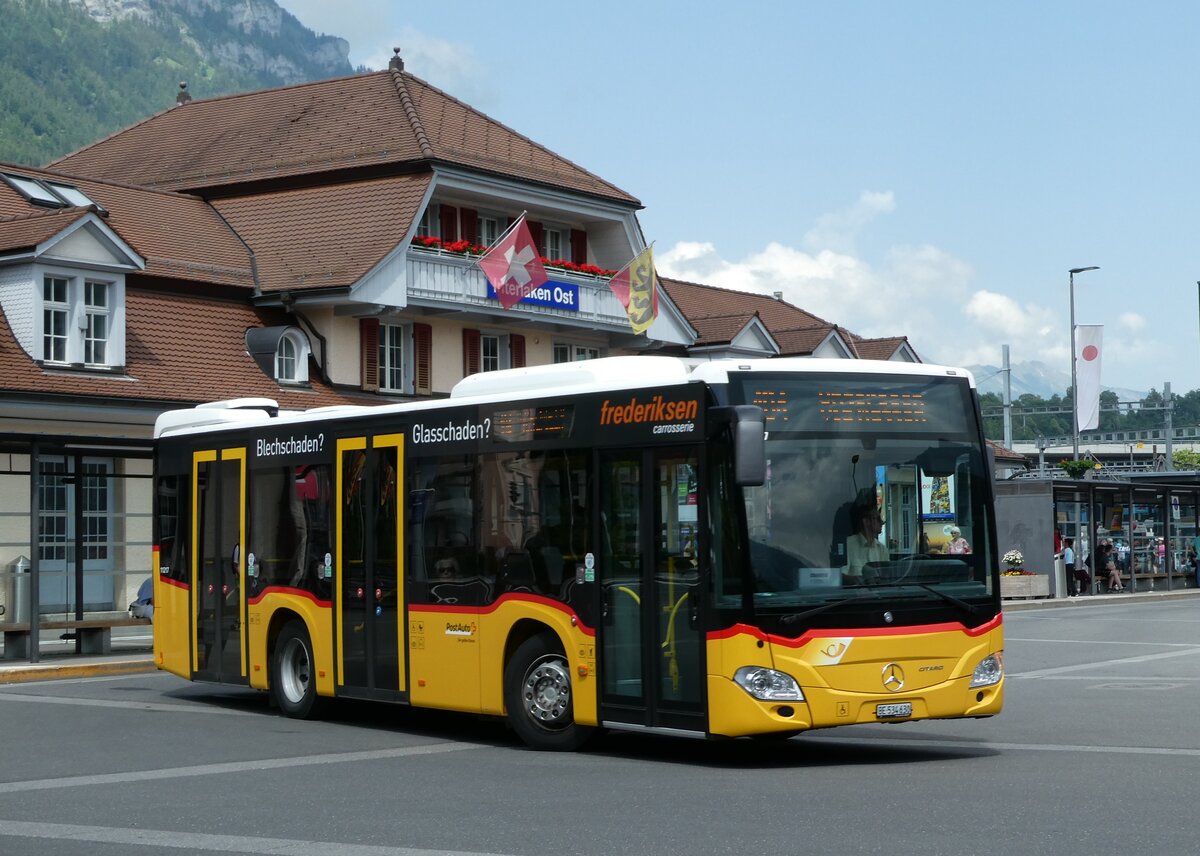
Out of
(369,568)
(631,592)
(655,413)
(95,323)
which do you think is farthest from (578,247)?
(631,592)

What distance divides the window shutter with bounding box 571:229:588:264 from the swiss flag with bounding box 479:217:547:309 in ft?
11.2

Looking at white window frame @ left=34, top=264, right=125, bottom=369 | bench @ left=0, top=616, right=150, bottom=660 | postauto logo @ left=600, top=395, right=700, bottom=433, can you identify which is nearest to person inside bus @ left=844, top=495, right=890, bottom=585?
postauto logo @ left=600, top=395, right=700, bottom=433

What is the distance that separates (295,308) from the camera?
38.3 meters

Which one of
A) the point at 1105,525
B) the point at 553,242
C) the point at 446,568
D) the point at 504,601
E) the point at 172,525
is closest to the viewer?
the point at 504,601

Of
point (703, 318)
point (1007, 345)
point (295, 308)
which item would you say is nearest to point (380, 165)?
point (295, 308)

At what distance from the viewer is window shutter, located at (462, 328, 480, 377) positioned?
42031 mm

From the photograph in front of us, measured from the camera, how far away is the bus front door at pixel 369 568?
1595 centimetres

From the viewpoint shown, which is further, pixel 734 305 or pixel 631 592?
pixel 734 305

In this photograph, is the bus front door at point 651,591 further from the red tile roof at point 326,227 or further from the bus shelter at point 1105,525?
the bus shelter at point 1105,525

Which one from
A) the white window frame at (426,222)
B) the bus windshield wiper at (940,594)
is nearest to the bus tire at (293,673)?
the bus windshield wiper at (940,594)

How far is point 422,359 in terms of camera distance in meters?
41.0

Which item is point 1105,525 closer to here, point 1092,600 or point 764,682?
point 1092,600

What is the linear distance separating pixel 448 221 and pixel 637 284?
186 inches

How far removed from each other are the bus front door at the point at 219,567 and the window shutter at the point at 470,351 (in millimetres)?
23096
